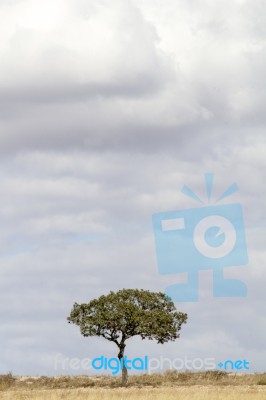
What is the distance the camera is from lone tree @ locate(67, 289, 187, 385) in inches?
2719

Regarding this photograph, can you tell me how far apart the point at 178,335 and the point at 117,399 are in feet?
97.0

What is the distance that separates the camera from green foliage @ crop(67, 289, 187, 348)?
69.1 meters

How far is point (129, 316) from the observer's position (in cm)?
6906

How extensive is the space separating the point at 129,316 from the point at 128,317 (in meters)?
0.19

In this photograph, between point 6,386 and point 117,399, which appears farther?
point 6,386

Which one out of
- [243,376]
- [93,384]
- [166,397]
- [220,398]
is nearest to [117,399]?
[166,397]

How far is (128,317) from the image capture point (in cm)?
6919

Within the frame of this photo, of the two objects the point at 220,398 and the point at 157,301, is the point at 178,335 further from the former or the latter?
the point at 220,398

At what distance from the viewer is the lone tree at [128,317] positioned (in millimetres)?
69062

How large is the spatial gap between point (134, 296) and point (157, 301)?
2228 millimetres

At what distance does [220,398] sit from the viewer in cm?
4103

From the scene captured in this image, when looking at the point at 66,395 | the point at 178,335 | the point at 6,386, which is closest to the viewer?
the point at 66,395

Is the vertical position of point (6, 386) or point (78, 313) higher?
point (78, 313)

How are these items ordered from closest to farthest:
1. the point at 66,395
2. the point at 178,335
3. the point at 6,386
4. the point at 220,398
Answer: the point at 220,398, the point at 66,395, the point at 6,386, the point at 178,335
